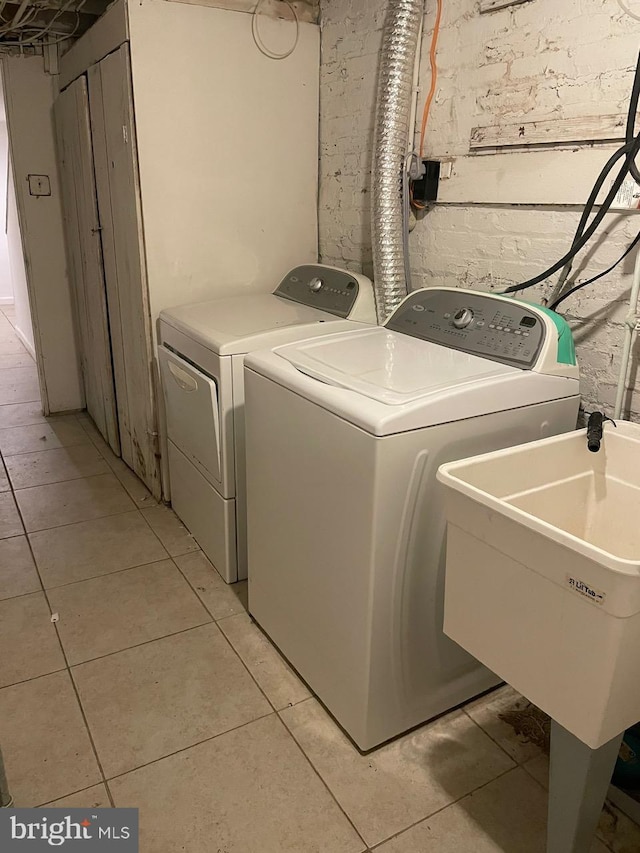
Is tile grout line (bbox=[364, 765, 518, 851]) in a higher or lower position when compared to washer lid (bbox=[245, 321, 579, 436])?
lower

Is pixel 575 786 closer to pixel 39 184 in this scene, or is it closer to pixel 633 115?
pixel 633 115

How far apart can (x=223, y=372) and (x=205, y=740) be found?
1065mm

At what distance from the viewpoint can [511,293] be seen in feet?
6.40

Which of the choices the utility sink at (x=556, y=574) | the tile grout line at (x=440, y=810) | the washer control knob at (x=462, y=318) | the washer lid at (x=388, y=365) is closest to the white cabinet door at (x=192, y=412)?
the washer lid at (x=388, y=365)

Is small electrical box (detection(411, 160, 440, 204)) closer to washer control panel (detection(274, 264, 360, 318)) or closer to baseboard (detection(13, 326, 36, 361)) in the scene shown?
washer control panel (detection(274, 264, 360, 318))

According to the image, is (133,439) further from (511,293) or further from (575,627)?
(575,627)

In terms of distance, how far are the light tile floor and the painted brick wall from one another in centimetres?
103

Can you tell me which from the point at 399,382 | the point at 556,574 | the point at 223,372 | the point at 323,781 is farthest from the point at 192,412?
the point at 556,574

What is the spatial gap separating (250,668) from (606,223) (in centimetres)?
161

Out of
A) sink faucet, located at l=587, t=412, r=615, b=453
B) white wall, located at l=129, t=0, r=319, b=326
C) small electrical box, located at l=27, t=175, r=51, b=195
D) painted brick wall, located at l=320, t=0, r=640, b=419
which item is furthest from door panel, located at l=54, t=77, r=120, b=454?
sink faucet, located at l=587, t=412, r=615, b=453

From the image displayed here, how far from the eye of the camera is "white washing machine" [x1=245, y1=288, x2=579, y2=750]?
4.70 feet

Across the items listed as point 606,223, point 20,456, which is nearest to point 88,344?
point 20,456

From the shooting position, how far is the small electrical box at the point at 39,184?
353 cm

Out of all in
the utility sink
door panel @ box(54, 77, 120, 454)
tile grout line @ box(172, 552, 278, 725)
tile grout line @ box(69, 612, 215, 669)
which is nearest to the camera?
the utility sink
